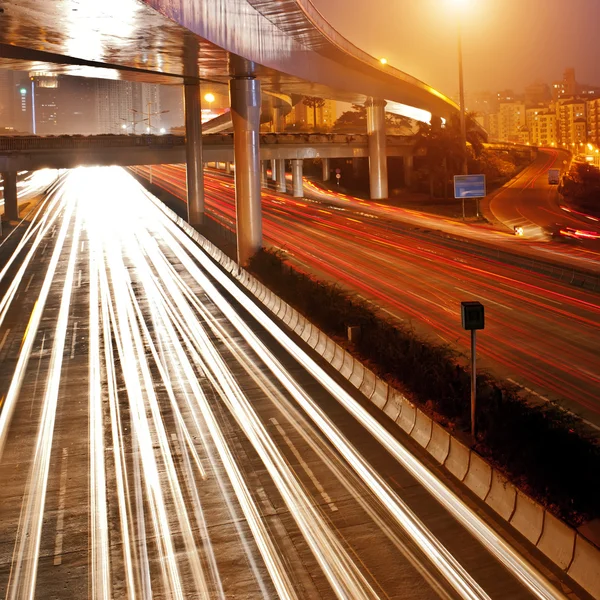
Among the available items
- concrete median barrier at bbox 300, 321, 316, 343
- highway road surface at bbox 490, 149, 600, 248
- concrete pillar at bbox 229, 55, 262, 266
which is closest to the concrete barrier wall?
concrete median barrier at bbox 300, 321, 316, 343

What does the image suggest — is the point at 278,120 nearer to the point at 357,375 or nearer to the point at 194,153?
the point at 194,153

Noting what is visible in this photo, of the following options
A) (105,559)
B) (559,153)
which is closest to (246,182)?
(105,559)

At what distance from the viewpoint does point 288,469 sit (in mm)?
14141

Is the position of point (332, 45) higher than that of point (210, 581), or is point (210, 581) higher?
point (332, 45)

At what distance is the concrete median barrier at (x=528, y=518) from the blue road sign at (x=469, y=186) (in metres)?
44.7

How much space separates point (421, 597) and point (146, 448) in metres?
7.31

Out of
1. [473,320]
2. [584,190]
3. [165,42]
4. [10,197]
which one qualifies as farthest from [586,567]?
[584,190]

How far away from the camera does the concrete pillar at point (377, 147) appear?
7662cm

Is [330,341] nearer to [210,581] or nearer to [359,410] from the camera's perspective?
[359,410]

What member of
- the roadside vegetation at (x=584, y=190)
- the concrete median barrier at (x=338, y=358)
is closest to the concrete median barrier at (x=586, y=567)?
the concrete median barrier at (x=338, y=358)

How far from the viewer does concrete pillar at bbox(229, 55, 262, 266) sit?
37.3 meters

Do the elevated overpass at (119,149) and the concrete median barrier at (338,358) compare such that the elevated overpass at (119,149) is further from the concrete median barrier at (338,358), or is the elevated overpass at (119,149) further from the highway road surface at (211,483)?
the concrete median barrier at (338,358)

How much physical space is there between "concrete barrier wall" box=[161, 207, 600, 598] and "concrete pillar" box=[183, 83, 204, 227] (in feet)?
124

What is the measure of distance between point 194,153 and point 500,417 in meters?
47.2
